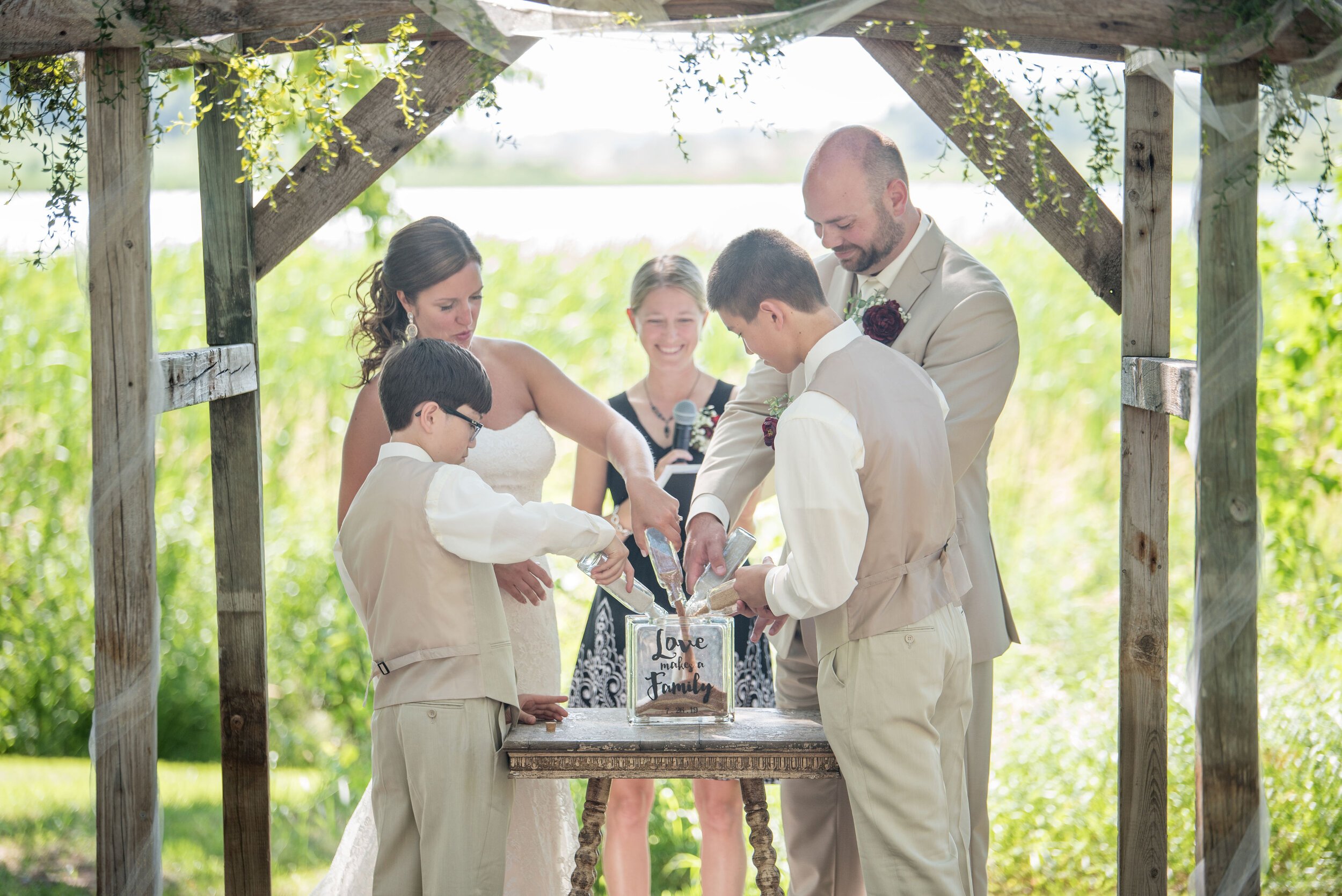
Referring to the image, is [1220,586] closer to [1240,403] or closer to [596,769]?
[1240,403]

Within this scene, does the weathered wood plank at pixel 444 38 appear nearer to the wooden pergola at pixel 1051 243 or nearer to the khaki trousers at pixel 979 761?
the wooden pergola at pixel 1051 243

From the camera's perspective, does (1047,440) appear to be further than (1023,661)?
Yes

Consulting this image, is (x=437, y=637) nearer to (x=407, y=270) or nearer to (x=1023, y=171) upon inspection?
(x=407, y=270)

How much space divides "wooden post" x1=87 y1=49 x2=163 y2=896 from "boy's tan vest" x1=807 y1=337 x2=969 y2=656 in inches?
63.0

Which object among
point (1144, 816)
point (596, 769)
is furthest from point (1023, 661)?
point (596, 769)

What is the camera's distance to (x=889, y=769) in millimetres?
2561

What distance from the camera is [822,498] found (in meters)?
2.46

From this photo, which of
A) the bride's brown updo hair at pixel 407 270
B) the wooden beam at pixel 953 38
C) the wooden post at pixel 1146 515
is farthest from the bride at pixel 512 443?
the wooden post at pixel 1146 515

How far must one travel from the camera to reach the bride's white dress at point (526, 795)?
3.36 metres

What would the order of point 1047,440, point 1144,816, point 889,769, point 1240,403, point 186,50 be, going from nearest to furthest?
point 889,769 → point 1240,403 → point 186,50 → point 1144,816 → point 1047,440

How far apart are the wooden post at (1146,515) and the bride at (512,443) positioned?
4.21 ft

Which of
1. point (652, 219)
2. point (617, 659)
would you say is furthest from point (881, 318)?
point (652, 219)

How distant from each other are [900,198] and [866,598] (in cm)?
116

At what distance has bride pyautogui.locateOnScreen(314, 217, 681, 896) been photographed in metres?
3.27
